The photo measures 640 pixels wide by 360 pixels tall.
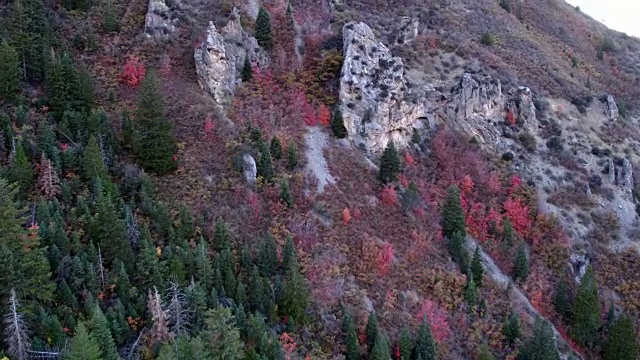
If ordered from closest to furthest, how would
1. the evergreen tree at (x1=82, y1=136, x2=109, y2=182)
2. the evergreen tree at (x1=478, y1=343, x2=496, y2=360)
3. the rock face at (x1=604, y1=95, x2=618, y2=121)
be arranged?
the evergreen tree at (x1=82, y1=136, x2=109, y2=182) < the evergreen tree at (x1=478, y1=343, x2=496, y2=360) < the rock face at (x1=604, y1=95, x2=618, y2=121)

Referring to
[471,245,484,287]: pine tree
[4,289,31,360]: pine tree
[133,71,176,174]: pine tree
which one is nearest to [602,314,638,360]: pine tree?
[471,245,484,287]: pine tree

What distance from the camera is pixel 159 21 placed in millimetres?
72812

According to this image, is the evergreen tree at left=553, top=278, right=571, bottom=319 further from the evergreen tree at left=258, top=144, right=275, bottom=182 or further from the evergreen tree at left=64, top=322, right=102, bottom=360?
the evergreen tree at left=64, top=322, right=102, bottom=360

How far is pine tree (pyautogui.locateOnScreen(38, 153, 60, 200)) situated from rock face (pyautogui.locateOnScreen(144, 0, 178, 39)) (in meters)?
28.4

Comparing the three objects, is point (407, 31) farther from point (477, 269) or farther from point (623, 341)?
point (623, 341)

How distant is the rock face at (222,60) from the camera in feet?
222

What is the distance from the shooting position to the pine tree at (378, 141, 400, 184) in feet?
218

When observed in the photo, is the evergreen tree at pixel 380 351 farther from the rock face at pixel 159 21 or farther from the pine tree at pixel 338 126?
the rock face at pixel 159 21

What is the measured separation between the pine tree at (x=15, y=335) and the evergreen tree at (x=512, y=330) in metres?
42.8

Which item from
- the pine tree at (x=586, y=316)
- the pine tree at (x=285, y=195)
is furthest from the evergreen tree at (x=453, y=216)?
the pine tree at (x=285, y=195)

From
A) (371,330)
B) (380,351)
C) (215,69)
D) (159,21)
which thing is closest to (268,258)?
(371,330)

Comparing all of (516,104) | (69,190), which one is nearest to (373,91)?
(516,104)

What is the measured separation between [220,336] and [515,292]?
3715 cm

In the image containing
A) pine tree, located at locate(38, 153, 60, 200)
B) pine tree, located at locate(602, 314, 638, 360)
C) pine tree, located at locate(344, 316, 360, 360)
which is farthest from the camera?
pine tree, located at locate(602, 314, 638, 360)
